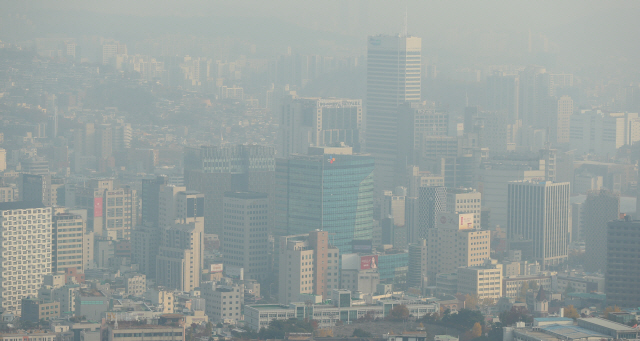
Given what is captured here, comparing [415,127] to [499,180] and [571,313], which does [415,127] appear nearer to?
[499,180]

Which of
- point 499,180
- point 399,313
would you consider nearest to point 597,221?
point 499,180

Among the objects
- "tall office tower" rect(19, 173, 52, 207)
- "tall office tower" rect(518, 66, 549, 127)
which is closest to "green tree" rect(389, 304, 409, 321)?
"tall office tower" rect(19, 173, 52, 207)

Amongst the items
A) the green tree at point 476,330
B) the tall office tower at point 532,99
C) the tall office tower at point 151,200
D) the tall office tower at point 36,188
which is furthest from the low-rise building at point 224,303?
the tall office tower at point 532,99

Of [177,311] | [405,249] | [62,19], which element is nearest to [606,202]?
[405,249]

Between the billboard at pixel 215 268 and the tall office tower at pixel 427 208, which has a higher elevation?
the tall office tower at pixel 427 208

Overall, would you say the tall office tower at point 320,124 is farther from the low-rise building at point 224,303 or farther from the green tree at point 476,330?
the green tree at point 476,330

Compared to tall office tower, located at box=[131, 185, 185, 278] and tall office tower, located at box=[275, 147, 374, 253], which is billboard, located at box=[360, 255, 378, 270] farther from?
tall office tower, located at box=[131, 185, 185, 278]

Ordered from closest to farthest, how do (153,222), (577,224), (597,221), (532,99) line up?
(597,221), (153,222), (577,224), (532,99)
